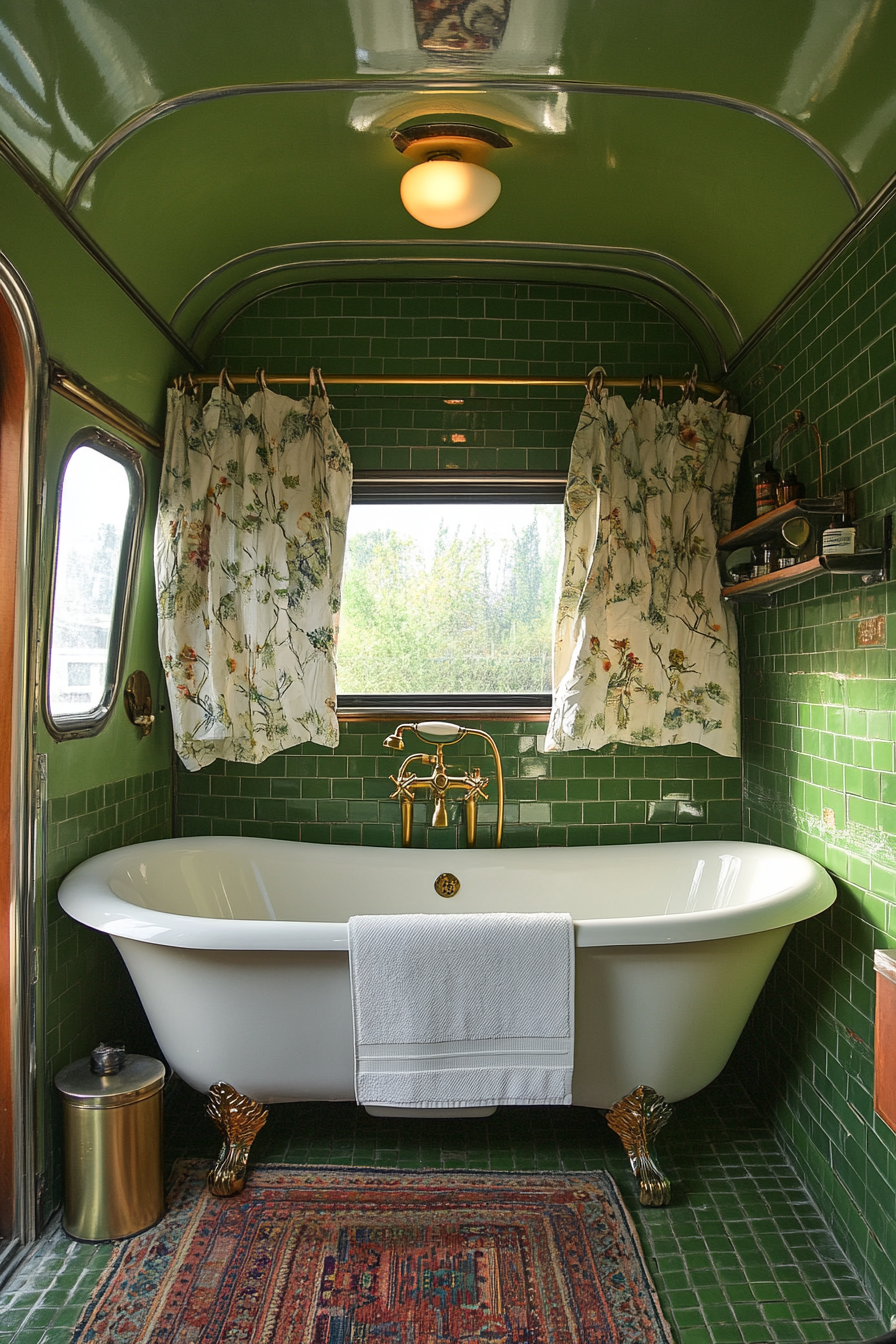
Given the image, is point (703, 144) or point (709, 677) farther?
point (709, 677)

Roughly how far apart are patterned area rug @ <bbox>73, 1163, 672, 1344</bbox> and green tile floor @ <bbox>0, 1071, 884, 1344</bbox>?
0.07 meters

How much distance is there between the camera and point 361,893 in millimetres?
3043

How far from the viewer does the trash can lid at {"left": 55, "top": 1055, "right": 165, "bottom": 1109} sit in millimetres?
2152

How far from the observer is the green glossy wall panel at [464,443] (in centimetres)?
326

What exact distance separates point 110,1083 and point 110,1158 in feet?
0.54

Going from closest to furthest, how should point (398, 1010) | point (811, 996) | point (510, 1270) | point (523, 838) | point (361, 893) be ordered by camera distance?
1. point (510, 1270)
2. point (398, 1010)
3. point (811, 996)
4. point (361, 893)
5. point (523, 838)

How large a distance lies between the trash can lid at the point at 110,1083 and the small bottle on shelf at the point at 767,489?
227cm

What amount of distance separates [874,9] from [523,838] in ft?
8.10

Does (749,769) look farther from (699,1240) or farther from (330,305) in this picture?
(330,305)

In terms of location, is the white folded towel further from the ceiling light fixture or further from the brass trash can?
the ceiling light fixture

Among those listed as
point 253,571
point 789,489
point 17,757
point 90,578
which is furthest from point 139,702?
point 789,489

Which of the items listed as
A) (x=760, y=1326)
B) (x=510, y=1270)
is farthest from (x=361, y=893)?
(x=760, y=1326)

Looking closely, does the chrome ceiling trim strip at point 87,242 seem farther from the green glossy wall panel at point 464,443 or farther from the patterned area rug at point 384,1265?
the patterned area rug at point 384,1265

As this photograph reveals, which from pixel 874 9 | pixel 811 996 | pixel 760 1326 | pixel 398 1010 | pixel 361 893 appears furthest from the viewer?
pixel 361 893
